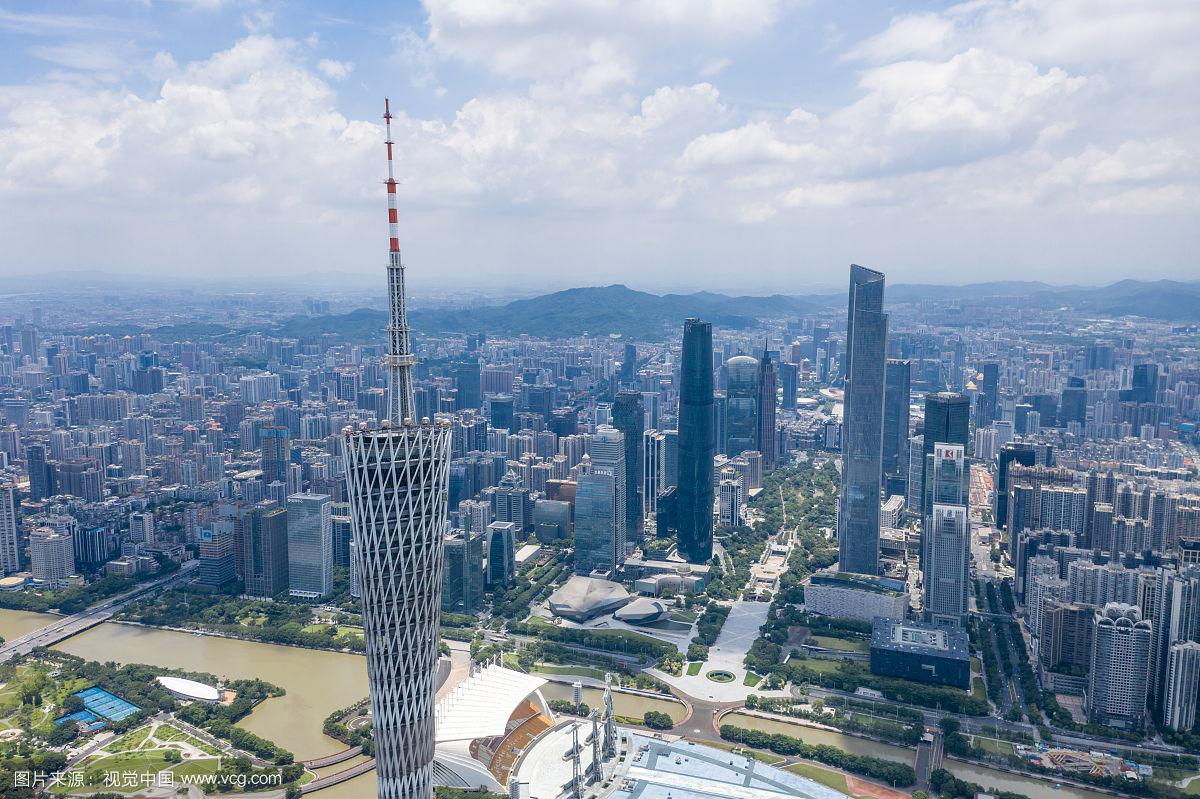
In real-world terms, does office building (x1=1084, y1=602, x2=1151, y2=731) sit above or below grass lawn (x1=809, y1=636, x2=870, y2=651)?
above

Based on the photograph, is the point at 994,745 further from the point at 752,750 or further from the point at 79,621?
the point at 79,621

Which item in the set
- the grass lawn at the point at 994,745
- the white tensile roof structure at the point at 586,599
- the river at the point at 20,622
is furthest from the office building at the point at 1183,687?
the river at the point at 20,622

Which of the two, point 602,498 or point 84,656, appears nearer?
point 84,656

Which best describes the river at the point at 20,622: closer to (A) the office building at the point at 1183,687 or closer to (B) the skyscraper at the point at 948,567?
(B) the skyscraper at the point at 948,567

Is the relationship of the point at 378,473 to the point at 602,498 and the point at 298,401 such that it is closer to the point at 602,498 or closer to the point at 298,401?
the point at 602,498

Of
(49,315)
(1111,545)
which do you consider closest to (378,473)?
(1111,545)

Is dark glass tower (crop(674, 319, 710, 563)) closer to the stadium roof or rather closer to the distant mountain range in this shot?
the stadium roof

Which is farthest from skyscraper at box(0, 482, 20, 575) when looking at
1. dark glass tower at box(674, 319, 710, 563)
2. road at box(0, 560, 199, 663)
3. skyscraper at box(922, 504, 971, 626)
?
skyscraper at box(922, 504, 971, 626)

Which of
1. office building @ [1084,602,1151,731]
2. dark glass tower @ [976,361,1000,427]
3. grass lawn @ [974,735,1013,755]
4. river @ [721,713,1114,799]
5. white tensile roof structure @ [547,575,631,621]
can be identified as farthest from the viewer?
dark glass tower @ [976,361,1000,427]
